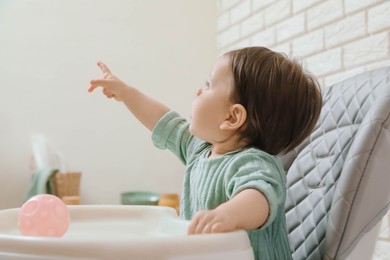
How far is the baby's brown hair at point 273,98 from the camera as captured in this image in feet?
2.71

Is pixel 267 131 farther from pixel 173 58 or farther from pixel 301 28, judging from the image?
pixel 173 58

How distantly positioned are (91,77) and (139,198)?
61cm

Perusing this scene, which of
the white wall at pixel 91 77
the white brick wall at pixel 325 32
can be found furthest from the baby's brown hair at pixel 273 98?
the white wall at pixel 91 77

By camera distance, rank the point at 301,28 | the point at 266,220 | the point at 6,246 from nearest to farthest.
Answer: the point at 6,246, the point at 266,220, the point at 301,28

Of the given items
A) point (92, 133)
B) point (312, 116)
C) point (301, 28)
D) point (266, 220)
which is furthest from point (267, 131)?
point (92, 133)

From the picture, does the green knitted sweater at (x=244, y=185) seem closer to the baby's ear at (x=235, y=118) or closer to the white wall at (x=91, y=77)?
the baby's ear at (x=235, y=118)

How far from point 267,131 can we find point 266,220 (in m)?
0.21

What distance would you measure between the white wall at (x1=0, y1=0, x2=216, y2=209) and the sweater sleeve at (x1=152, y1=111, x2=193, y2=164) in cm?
134

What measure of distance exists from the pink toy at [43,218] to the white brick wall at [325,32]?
109 cm

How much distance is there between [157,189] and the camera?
2432mm

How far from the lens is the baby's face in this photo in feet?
2.84

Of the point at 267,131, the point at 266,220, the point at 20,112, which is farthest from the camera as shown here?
the point at 20,112

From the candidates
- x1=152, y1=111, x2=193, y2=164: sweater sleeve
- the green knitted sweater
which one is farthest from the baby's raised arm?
the green knitted sweater

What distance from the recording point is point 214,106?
0.87 meters
